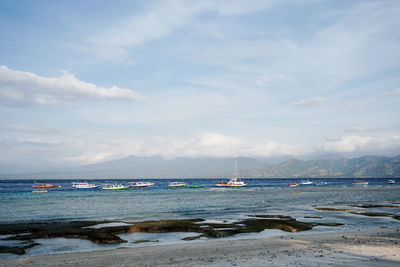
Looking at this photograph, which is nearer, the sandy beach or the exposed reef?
the sandy beach

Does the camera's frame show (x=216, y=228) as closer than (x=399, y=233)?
No

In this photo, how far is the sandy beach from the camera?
18.7 m

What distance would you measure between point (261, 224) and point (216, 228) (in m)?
6.02

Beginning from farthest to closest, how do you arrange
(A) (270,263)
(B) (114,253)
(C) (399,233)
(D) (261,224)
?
(D) (261,224) → (C) (399,233) → (B) (114,253) → (A) (270,263)

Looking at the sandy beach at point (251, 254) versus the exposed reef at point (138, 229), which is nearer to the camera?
the sandy beach at point (251, 254)

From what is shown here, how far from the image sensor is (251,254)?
69.7 feet

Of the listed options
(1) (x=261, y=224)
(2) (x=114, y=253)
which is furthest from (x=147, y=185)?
(2) (x=114, y=253)

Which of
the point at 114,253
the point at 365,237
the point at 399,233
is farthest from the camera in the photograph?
the point at 399,233

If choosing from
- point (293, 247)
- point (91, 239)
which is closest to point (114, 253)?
point (91, 239)

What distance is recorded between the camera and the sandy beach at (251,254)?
61.3 feet

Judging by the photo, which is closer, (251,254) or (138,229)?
(251,254)

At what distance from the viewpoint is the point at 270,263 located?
18.3 m

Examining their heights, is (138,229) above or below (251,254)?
below

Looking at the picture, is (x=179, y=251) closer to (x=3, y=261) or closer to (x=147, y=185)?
(x=3, y=261)
